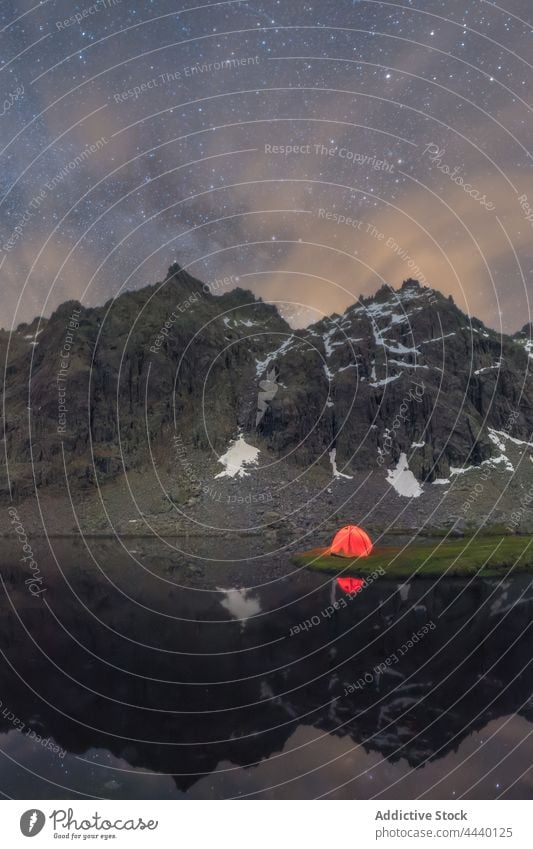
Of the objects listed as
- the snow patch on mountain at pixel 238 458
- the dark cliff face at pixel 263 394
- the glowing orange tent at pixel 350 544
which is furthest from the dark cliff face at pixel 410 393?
the glowing orange tent at pixel 350 544

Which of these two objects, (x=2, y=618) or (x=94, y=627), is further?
(x=2, y=618)

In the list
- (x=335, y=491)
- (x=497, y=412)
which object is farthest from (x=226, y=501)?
(x=497, y=412)

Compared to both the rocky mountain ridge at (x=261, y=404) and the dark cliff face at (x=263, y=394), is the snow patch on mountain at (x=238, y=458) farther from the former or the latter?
the dark cliff face at (x=263, y=394)

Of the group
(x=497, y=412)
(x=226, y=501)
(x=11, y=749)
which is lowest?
(x=11, y=749)

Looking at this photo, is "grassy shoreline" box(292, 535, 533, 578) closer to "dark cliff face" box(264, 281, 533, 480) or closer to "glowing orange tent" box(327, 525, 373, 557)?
"glowing orange tent" box(327, 525, 373, 557)

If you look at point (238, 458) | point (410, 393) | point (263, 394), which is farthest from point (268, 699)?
point (263, 394)

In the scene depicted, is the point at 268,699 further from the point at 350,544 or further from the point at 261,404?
the point at 261,404
